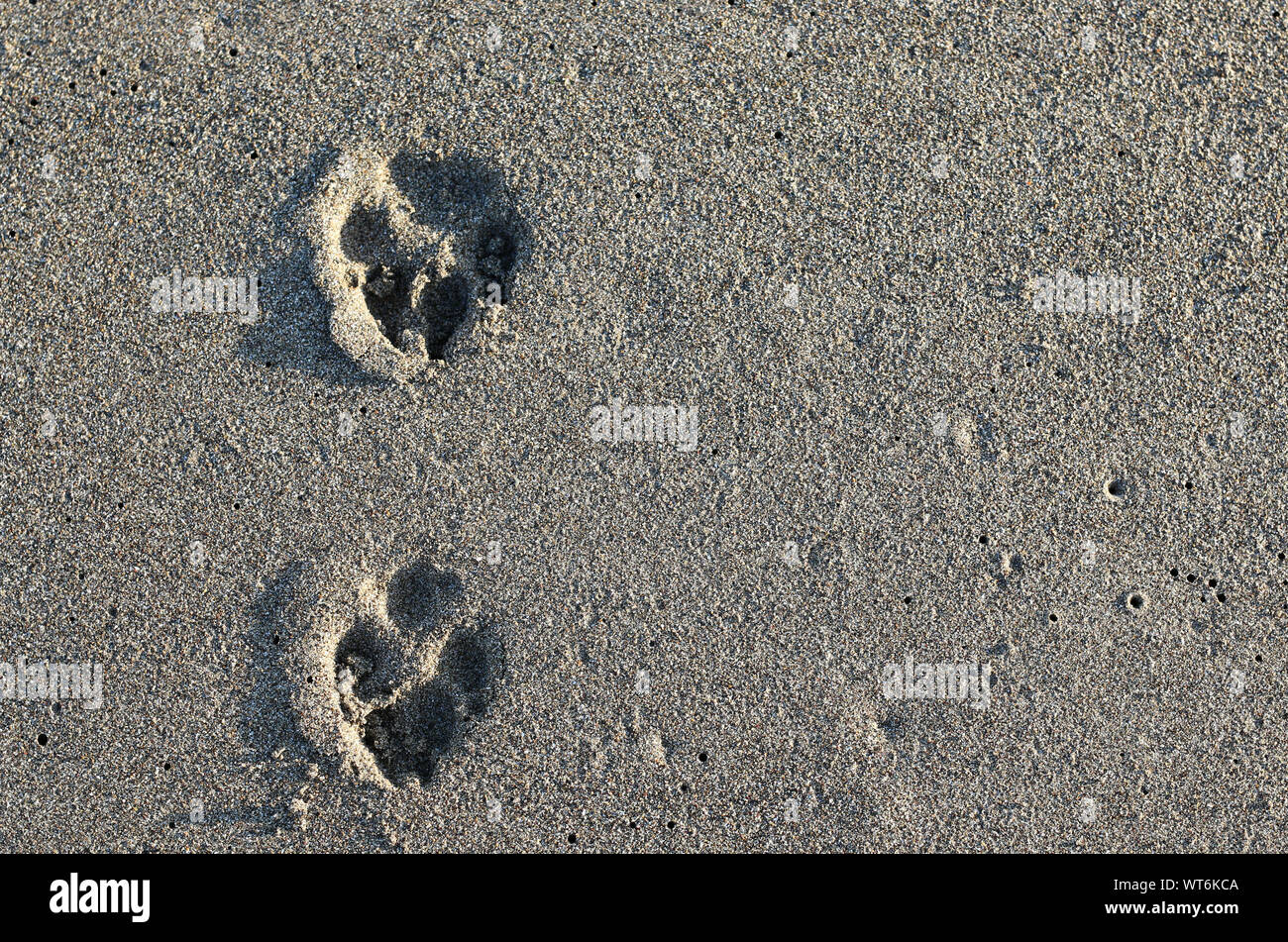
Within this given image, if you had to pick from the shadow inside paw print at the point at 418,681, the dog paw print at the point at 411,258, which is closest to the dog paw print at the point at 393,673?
the shadow inside paw print at the point at 418,681

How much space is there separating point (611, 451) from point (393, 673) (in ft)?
2.22

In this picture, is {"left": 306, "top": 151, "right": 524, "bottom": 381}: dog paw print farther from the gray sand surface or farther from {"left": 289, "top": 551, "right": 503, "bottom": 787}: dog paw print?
{"left": 289, "top": 551, "right": 503, "bottom": 787}: dog paw print

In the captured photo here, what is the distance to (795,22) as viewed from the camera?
77.1 inches

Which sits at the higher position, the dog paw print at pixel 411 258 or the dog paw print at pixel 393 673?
the dog paw print at pixel 411 258

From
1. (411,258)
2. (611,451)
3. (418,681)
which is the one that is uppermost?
(411,258)

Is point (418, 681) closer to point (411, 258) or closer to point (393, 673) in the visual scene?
point (393, 673)

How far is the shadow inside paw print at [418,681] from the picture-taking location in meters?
1.88

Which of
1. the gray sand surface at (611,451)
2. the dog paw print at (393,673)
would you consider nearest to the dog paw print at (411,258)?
the gray sand surface at (611,451)

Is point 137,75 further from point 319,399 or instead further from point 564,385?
point 564,385

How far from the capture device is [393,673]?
1869 mm

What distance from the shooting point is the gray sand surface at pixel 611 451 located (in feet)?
6.25

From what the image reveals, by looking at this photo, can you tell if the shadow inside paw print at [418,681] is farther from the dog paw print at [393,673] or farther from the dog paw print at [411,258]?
the dog paw print at [411,258]

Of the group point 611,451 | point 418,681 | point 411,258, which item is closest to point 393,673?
point 418,681

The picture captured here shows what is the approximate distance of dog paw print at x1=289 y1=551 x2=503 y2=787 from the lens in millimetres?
1880
